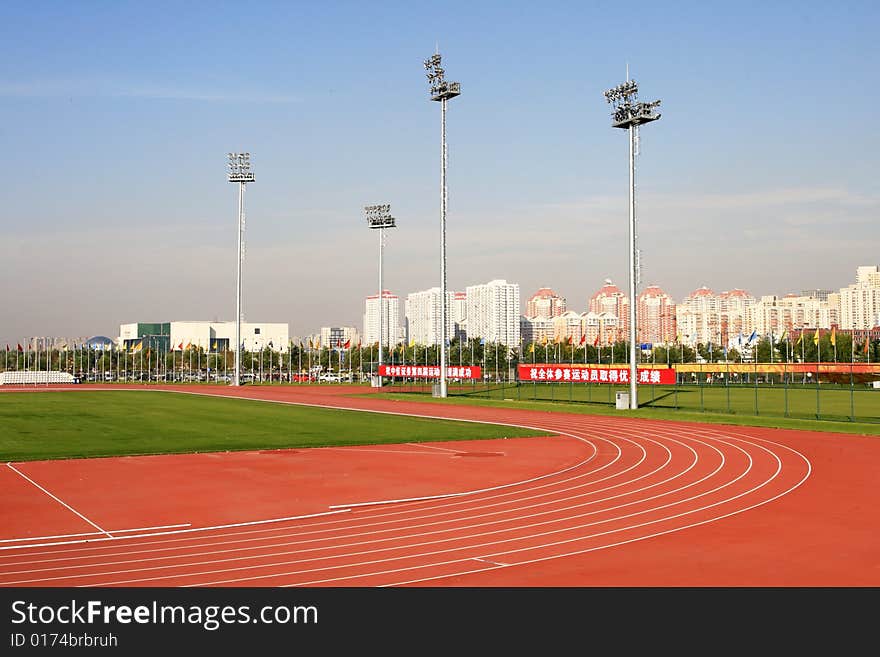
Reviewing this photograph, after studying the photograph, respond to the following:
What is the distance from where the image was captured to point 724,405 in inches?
2053

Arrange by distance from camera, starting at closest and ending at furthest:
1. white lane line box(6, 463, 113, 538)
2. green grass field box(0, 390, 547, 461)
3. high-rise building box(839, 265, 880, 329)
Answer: white lane line box(6, 463, 113, 538)
green grass field box(0, 390, 547, 461)
high-rise building box(839, 265, 880, 329)

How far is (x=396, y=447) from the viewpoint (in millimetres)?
27078

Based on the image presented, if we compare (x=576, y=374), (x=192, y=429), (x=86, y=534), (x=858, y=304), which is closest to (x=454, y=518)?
(x=86, y=534)

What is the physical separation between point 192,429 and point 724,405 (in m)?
33.3

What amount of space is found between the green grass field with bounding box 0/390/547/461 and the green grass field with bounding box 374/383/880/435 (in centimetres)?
1002

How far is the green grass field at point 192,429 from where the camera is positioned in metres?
26.5

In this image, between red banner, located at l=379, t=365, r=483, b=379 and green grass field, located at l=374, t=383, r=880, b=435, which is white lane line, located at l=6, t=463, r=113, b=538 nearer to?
green grass field, located at l=374, t=383, r=880, b=435

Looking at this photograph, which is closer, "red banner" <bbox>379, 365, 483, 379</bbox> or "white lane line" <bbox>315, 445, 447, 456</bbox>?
"white lane line" <bbox>315, 445, 447, 456</bbox>

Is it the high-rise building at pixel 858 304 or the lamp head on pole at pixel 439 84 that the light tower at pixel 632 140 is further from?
the high-rise building at pixel 858 304

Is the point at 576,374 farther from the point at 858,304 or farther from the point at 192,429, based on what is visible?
the point at 858,304

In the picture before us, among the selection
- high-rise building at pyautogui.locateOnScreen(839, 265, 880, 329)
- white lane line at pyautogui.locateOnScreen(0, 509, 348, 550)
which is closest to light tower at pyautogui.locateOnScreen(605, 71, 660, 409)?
white lane line at pyautogui.locateOnScreen(0, 509, 348, 550)

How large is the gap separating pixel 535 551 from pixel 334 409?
114 ft

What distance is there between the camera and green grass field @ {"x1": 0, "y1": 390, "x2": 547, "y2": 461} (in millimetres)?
26453
